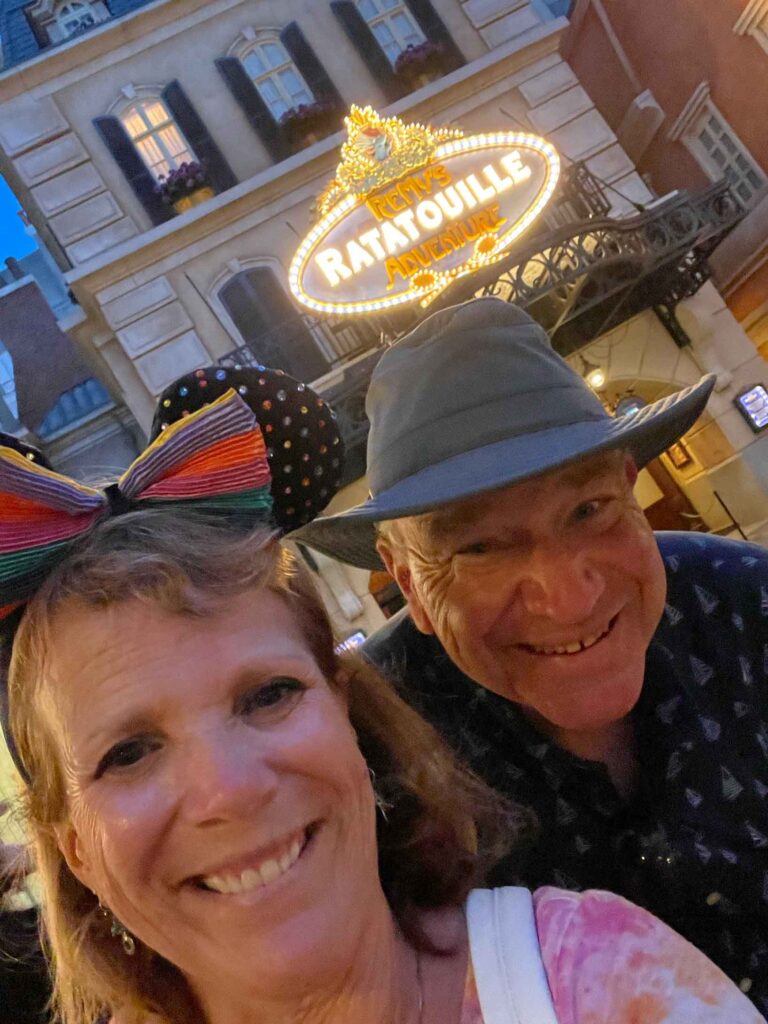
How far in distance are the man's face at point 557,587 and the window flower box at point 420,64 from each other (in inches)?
373

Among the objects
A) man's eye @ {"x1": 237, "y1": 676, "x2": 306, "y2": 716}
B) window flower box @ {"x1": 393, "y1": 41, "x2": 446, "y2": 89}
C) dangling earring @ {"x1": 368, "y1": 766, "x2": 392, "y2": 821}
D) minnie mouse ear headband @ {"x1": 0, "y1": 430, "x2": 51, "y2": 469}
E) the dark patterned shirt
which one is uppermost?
window flower box @ {"x1": 393, "y1": 41, "x2": 446, "y2": 89}

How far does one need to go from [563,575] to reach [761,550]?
0.96m

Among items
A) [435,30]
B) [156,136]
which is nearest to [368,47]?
[435,30]

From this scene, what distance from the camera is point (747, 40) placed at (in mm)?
9031

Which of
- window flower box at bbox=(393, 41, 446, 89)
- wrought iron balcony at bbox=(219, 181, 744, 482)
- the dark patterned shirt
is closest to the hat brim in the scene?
the dark patterned shirt

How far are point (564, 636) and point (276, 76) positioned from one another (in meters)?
10.2

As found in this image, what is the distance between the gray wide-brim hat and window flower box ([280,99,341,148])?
341 inches

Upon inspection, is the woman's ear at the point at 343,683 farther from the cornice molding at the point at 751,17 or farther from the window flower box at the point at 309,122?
the cornice molding at the point at 751,17

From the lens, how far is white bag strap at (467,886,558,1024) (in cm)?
106

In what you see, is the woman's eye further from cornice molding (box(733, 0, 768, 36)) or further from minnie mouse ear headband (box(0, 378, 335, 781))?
cornice molding (box(733, 0, 768, 36))

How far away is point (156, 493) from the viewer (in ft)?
4.58

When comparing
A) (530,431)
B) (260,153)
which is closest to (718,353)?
(260,153)

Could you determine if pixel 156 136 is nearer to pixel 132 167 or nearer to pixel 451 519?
pixel 132 167

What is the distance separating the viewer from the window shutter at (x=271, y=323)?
8875mm
